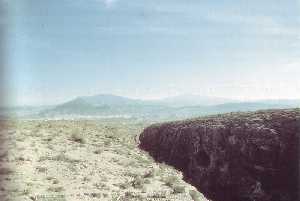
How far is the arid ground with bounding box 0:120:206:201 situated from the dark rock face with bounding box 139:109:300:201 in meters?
1.95

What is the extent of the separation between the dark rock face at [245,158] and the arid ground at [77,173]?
1945 mm

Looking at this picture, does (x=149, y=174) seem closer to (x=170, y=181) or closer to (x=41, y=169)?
(x=170, y=181)

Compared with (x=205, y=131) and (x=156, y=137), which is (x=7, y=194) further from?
(x=156, y=137)

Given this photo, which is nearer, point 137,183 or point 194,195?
point 194,195

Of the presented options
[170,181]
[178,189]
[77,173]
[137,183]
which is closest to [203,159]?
[170,181]

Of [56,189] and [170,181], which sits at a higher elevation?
[56,189]

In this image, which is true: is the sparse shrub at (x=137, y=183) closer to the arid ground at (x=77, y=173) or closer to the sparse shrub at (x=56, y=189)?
the arid ground at (x=77, y=173)

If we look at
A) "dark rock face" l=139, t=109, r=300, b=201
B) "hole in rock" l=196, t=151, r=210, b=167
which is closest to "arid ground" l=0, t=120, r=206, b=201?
"hole in rock" l=196, t=151, r=210, b=167

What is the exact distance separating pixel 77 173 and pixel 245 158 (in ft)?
33.0

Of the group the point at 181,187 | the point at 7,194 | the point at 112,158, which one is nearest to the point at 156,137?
the point at 112,158

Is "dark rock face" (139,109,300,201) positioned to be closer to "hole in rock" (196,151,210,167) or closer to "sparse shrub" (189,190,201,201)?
"hole in rock" (196,151,210,167)

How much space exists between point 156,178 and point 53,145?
10.1 metres

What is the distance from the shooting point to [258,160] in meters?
24.0

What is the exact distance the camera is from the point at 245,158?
24594 mm
